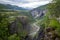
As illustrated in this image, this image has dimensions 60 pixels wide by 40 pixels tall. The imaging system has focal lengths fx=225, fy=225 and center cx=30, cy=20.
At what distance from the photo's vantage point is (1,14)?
38.4 feet

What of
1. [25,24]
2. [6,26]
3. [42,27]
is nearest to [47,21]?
[42,27]

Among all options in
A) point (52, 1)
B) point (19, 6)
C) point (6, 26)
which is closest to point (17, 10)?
point (19, 6)

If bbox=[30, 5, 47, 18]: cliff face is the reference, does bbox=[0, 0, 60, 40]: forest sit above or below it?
below

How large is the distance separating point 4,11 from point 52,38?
285 centimetres

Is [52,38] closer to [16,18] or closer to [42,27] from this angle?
[42,27]

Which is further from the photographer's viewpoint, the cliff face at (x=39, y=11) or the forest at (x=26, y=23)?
the cliff face at (x=39, y=11)

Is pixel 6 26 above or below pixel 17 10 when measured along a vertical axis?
below

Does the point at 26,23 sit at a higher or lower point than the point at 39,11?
lower

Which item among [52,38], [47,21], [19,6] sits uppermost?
[19,6]

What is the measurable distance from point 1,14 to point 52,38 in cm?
291

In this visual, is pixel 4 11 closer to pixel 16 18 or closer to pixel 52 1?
pixel 16 18

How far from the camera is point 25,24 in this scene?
469 inches

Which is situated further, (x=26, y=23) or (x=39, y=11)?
(x=39, y=11)

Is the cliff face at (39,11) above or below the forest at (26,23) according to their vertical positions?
above
